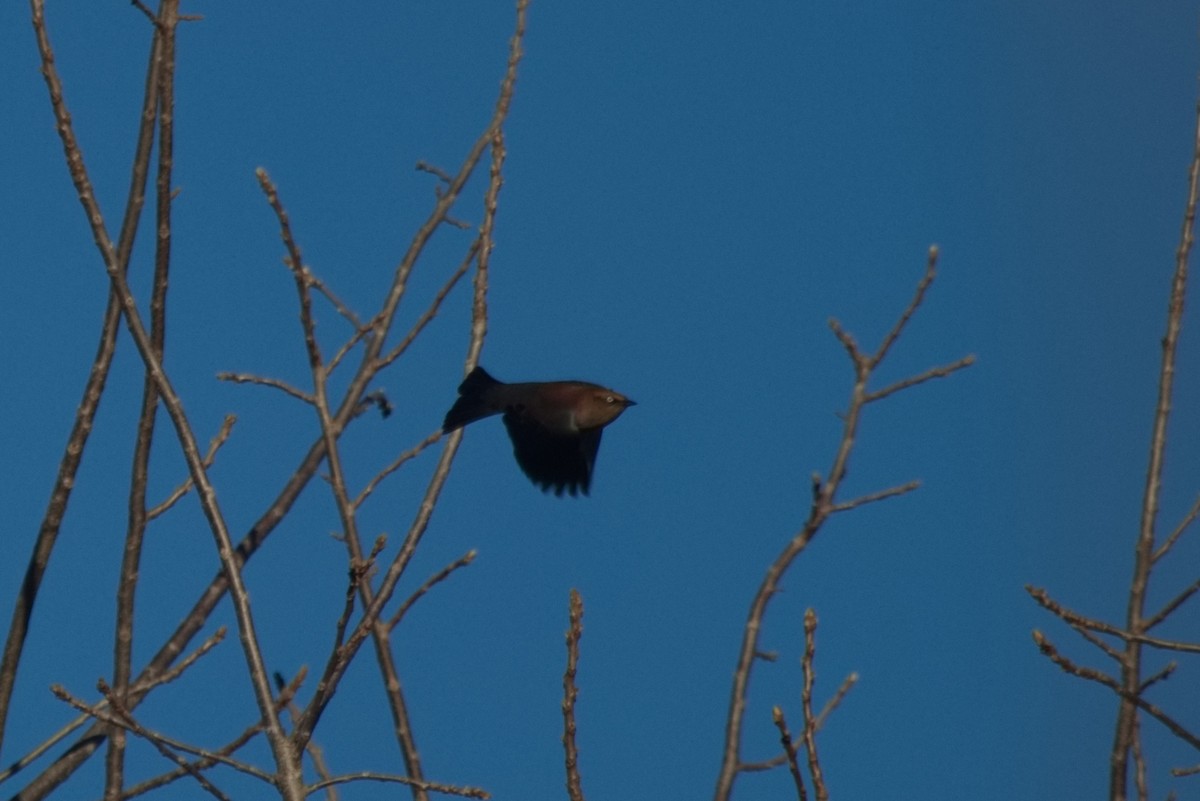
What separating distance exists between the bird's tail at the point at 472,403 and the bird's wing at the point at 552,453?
0.44m

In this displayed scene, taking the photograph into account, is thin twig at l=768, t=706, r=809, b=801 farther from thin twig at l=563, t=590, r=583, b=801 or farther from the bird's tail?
the bird's tail

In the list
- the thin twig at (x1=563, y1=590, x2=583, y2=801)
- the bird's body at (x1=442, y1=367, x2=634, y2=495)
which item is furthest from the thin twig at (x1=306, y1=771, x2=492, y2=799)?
the bird's body at (x1=442, y1=367, x2=634, y2=495)

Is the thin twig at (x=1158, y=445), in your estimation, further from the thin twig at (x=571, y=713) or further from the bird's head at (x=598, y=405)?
the bird's head at (x=598, y=405)

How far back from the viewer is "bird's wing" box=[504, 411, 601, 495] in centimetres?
555

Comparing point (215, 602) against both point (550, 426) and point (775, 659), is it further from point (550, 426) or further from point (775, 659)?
point (550, 426)

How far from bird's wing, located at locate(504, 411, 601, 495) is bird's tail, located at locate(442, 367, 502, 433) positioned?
44 cm

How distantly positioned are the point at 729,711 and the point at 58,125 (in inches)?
57.4

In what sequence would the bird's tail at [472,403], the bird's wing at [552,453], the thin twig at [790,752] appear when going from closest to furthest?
the thin twig at [790,752]
the bird's tail at [472,403]
the bird's wing at [552,453]

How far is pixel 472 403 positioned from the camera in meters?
4.73

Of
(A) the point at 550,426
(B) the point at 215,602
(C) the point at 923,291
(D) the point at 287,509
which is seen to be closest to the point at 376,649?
(B) the point at 215,602

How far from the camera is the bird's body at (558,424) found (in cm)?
545

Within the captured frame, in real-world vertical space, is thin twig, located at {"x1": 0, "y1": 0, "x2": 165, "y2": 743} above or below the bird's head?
below

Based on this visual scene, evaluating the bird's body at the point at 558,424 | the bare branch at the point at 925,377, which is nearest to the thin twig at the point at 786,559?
the bare branch at the point at 925,377

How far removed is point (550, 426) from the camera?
5.53 m
